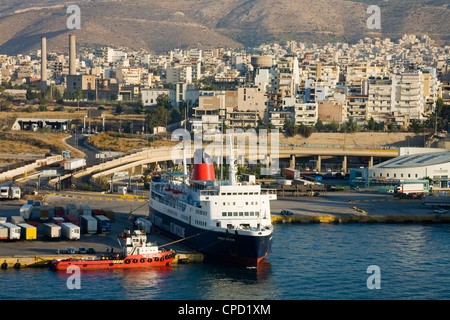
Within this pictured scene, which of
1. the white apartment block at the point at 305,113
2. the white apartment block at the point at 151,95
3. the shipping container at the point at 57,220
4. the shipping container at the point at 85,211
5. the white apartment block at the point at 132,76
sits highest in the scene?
the white apartment block at the point at 132,76

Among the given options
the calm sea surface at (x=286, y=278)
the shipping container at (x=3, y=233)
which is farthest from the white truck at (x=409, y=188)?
the shipping container at (x=3, y=233)

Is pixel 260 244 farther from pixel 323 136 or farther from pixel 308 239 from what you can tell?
pixel 323 136

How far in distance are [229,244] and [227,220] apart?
1.05m

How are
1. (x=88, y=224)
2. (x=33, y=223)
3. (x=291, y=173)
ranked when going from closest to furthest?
1. (x=88, y=224)
2. (x=33, y=223)
3. (x=291, y=173)

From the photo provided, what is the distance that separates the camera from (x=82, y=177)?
5725 cm

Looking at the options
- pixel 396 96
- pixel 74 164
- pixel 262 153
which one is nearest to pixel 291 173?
pixel 262 153

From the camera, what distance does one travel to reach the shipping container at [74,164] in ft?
197

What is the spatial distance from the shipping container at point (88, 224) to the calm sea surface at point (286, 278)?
6025 mm

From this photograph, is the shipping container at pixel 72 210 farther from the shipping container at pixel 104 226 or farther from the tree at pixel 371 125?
the tree at pixel 371 125

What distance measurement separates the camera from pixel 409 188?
187 feet

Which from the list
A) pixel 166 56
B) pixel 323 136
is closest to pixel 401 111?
pixel 323 136

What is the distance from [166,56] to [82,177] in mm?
128406

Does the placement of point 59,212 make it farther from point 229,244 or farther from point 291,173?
point 291,173

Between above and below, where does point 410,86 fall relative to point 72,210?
above
